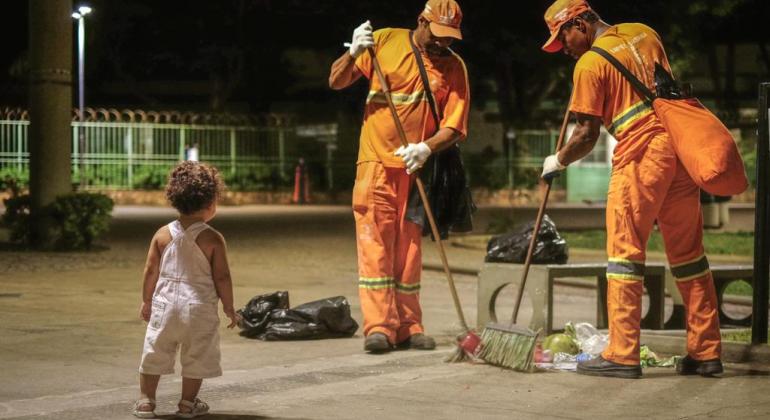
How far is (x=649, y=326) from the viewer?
30.0ft

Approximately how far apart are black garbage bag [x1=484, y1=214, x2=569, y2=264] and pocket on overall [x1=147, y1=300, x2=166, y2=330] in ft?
12.7

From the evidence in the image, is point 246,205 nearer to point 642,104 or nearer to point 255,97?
point 255,97

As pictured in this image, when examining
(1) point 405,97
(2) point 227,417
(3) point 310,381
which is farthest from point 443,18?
(2) point 227,417

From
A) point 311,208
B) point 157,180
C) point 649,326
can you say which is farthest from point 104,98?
point 649,326

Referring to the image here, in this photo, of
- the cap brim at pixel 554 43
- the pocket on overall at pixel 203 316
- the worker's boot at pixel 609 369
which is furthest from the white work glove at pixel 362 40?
the pocket on overall at pixel 203 316

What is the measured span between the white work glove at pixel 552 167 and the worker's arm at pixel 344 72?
56.8 inches

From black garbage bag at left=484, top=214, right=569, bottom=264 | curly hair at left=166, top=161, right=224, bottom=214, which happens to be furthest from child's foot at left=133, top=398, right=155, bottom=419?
black garbage bag at left=484, top=214, right=569, bottom=264

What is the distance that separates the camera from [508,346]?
275 inches

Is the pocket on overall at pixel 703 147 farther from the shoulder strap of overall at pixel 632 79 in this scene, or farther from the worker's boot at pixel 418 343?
the worker's boot at pixel 418 343

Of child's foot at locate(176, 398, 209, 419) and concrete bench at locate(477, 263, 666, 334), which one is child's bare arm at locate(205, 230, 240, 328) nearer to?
child's foot at locate(176, 398, 209, 419)

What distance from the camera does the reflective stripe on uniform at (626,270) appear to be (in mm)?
6734

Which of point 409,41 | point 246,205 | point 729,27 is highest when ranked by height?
point 729,27

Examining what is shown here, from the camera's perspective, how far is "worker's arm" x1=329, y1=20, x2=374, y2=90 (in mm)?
7590

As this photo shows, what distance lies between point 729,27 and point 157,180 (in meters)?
23.6
